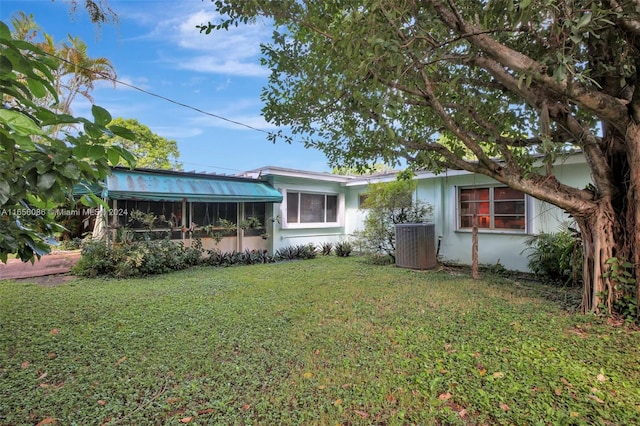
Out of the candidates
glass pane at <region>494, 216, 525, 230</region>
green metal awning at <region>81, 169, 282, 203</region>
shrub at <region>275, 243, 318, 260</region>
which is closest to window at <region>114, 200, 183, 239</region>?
green metal awning at <region>81, 169, 282, 203</region>

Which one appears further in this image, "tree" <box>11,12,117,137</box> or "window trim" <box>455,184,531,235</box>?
"tree" <box>11,12,117,137</box>

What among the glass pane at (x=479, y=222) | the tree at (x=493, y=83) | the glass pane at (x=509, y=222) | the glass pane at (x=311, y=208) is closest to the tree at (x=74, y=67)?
the glass pane at (x=311, y=208)

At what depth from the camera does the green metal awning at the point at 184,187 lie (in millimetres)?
9477

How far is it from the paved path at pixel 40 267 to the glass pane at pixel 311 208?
321 inches

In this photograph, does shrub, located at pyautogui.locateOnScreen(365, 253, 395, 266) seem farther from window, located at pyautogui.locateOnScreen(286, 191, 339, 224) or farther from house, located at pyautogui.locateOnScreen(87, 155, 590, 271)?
window, located at pyautogui.locateOnScreen(286, 191, 339, 224)

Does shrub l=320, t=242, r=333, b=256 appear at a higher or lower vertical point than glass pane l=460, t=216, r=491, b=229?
lower

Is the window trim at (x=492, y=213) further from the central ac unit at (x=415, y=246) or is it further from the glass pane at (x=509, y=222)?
the central ac unit at (x=415, y=246)

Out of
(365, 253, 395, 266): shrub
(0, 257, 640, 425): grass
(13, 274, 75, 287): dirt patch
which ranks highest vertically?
(365, 253, 395, 266): shrub

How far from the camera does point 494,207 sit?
35.6ft

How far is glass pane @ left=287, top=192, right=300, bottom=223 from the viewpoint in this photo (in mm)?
14102

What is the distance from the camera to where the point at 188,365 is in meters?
3.95

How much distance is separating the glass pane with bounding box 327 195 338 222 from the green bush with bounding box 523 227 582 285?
8095mm

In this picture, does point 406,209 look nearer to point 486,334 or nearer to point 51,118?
point 486,334

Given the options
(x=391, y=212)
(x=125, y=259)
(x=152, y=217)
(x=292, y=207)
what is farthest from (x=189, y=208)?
(x=391, y=212)
